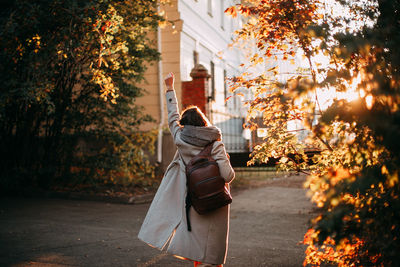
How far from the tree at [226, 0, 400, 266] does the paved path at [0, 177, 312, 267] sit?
2.10m

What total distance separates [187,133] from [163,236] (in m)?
1.02

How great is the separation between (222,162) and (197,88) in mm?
8887

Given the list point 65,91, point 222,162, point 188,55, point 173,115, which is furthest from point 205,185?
point 188,55

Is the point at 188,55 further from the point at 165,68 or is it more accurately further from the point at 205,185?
the point at 205,185

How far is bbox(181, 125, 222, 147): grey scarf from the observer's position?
375 centimetres

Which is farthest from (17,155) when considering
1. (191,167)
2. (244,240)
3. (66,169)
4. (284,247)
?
(191,167)

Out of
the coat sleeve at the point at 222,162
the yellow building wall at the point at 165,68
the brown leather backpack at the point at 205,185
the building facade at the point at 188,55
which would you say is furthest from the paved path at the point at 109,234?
the yellow building wall at the point at 165,68

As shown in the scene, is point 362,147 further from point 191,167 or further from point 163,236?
point 163,236

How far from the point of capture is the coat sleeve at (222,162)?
365 centimetres

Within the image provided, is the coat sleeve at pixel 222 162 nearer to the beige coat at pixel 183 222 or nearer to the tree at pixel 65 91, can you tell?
the beige coat at pixel 183 222

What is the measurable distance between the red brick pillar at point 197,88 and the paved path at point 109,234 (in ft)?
11.1

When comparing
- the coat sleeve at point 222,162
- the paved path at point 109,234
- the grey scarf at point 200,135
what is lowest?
the paved path at point 109,234

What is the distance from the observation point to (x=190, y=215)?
3.77 meters

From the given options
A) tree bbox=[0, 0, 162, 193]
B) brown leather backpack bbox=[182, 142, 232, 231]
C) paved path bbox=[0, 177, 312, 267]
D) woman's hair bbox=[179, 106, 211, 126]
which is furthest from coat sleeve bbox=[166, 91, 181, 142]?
tree bbox=[0, 0, 162, 193]
